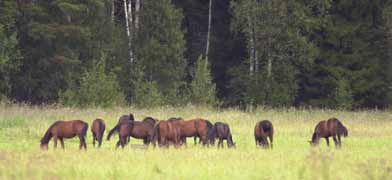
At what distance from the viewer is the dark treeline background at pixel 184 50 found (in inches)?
1834

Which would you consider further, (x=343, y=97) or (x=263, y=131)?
(x=343, y=97)

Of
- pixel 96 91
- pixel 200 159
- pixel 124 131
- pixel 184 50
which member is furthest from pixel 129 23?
pixel 200 159

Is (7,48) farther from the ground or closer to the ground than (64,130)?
farther from the ground

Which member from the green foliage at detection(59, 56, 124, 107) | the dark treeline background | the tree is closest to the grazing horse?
the green foliage at detection(59, 56, 124, 107)

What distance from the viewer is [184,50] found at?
167 ft

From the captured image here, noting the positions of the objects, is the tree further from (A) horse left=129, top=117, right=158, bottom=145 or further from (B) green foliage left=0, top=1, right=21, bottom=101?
(A) horse left=129, top=117, right=158, bottom=145

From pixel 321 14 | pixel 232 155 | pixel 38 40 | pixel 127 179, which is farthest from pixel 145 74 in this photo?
pixel 127 179

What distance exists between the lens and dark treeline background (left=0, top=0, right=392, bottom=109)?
1834 inches

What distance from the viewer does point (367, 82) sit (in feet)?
175

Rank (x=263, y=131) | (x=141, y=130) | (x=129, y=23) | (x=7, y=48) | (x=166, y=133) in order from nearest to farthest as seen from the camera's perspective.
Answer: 1. (x=166, y=133)
2. (x=141, y=130)
3. (x=263, y=131)
4. (x=7, y=48)
5. (x=129, y=23)

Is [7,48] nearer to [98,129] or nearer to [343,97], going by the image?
[343,97]

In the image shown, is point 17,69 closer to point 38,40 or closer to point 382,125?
point 38,40

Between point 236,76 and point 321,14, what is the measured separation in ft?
23.3

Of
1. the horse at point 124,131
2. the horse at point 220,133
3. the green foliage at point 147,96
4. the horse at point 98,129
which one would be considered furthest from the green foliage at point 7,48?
the horse at point 220,133
